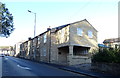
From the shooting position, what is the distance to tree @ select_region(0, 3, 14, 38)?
1553 centimetres

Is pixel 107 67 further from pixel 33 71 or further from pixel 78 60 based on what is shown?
pixel 78 60

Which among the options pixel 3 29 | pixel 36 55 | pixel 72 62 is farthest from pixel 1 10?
pixel 36 55

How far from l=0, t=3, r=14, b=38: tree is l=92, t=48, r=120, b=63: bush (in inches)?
367

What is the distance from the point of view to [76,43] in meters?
27.0

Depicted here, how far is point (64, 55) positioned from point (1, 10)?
18580 millimetres

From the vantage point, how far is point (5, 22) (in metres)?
16.4

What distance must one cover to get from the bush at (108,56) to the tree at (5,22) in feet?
30.6

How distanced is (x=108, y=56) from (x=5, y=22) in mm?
10511

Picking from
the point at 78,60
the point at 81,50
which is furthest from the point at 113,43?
the point at 78,60

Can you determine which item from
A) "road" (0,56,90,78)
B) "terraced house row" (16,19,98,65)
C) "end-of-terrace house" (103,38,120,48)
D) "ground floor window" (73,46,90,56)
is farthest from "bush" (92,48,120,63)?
"ground floor window" (73,46,90,56)

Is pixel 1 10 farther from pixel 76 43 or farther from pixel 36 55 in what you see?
pixel 36 55

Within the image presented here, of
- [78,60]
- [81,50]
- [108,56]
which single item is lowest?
[78,60]

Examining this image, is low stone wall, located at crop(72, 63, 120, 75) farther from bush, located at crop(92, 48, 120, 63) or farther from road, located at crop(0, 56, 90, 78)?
road, located at crop(0, 56, 90, 78)

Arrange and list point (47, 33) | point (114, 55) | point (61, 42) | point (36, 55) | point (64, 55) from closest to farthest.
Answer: point (114, 55), point (61, 42), point (64, 55), point (47, 33), point (36, 55)
